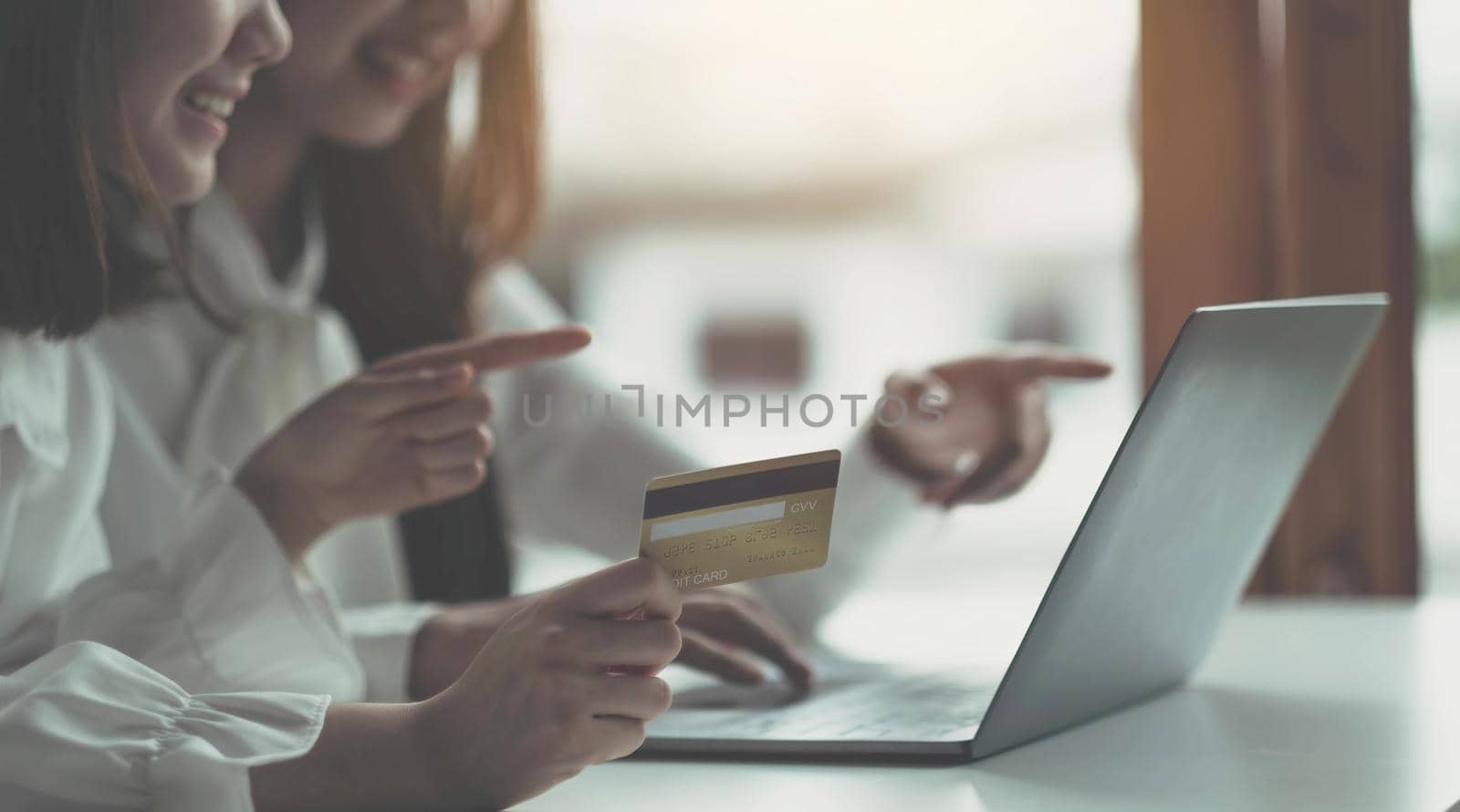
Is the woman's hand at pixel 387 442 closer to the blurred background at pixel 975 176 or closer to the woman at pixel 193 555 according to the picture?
the woman at pixel 193 555

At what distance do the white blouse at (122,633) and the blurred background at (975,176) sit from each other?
0.25m

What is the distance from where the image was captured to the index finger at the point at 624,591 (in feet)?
1.54

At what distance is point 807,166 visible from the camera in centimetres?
270

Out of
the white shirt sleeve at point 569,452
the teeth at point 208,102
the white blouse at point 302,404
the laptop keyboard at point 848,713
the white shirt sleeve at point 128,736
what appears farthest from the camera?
the white shirt sleeve at point 569,452

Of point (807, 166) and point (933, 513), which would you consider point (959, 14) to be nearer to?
point (933, 513)

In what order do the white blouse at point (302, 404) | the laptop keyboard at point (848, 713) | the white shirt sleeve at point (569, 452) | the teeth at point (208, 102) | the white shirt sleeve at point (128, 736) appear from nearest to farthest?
the white shirt sleeve at point (128, 736), the laptop keyboard at point (848, 713), the teeth at point (208, 102), the white blouse at point (302, 404), the white shirt sleeve at point (569, 452)

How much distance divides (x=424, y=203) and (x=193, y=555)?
50 centimetres

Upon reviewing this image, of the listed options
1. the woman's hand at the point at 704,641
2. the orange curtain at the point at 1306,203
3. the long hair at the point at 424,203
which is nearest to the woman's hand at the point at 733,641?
the woman's hand at the point at 704,641

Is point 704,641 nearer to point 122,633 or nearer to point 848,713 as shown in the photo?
point 848,713

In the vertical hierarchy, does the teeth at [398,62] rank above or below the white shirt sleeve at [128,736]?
above

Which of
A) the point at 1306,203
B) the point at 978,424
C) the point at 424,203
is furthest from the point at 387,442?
the point at 1306,203

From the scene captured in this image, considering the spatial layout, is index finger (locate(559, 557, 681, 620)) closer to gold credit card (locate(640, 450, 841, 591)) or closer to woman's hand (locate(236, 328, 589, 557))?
gold credit card (locate(640, 450, 841, 591))

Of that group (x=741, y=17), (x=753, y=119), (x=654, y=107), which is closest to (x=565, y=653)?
(x=741, y=17)

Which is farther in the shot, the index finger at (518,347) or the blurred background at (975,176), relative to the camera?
the blurred background at (975,176)
